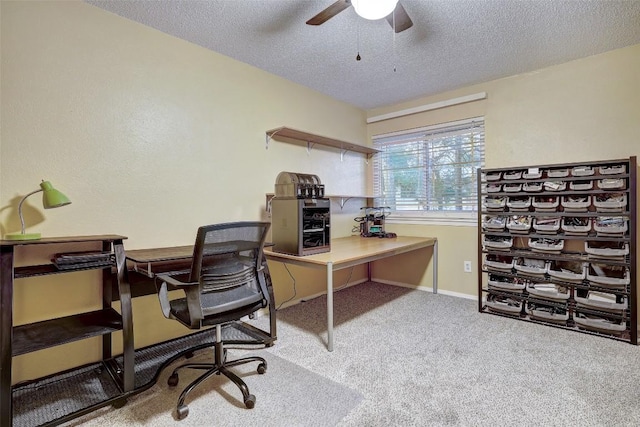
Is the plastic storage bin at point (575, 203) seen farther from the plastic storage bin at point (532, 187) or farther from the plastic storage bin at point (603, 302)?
the plastic storage bin at point (603, 302)

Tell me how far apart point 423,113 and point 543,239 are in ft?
6.11

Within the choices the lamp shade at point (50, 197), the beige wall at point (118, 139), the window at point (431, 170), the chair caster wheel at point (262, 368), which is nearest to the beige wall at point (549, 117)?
the window at point (431, 170)

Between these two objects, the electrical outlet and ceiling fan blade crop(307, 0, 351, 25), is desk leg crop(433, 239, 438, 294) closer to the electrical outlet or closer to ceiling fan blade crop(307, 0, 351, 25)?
the electrical outlet

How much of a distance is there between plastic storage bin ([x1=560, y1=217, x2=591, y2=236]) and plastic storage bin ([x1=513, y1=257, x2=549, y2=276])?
1.09ft

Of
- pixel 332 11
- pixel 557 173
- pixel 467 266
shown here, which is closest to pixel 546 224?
pixel 557 173

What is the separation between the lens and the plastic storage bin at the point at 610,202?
2.41 m

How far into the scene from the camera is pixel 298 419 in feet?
5.11

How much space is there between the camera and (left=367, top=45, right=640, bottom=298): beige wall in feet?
8.53

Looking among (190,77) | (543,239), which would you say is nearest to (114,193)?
(190,77)

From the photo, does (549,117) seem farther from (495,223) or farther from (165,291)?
(165,291)

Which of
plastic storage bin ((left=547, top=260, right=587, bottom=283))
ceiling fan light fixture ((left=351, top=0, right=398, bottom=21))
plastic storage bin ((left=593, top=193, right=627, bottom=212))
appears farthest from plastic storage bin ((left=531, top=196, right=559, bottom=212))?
ceiling fan light fixture ((left=351, top=0, right=398, bottom=21))

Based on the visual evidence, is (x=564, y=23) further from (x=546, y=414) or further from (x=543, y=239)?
(x=546, y=414)

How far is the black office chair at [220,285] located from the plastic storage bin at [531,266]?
230cm

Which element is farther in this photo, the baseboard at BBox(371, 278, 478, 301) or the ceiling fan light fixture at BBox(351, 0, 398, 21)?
the baseboard at BBox(371, 278, 478, 301)
